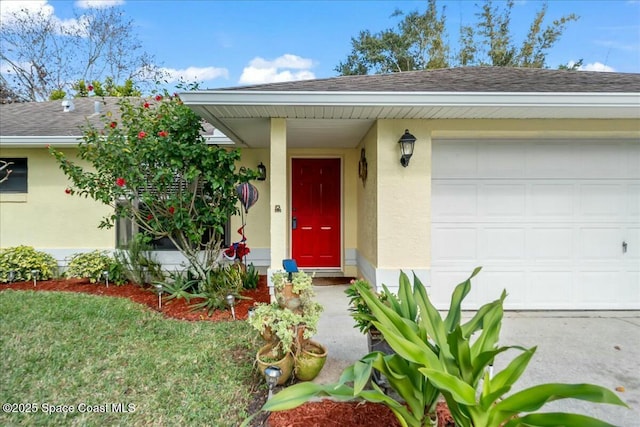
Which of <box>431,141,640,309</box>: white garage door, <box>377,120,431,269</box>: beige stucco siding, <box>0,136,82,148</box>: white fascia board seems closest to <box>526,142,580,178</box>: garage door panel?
<box>431,141,640,309</box>: white garage door

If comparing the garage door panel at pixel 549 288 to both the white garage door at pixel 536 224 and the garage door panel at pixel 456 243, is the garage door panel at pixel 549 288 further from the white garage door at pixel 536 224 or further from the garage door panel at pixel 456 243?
the garage door panel at pixel 456 243

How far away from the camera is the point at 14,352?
3441 mm

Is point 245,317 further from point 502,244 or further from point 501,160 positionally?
point 501,160

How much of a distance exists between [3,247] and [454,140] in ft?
27.7

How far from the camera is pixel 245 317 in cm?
456

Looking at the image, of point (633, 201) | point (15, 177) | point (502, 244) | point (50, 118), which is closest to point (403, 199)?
point (502, 244)

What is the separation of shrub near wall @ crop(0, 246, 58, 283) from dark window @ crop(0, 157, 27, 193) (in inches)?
46.2

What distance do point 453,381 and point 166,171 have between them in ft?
14.3

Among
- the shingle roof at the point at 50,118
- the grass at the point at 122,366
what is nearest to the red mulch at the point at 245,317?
the grass at the point at 122,366

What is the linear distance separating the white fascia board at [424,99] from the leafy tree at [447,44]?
16048 mm

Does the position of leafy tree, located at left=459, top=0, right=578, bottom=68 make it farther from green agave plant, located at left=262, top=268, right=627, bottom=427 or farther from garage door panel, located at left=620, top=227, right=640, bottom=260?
green agave plant, located at left=262, top=268, right=627, bottom=427

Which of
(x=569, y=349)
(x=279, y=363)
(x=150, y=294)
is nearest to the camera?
(x=279, y=363)

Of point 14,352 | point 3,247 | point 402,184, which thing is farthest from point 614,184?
point 3,247

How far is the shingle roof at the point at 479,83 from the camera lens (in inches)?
167
